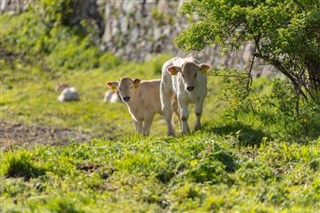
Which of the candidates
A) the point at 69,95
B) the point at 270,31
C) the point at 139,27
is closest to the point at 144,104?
the point at 270,31

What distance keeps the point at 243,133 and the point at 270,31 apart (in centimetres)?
174

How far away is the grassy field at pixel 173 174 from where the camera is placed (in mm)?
8820

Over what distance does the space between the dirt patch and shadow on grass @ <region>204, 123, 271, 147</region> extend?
293 inches

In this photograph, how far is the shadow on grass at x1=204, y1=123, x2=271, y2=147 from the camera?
12.0 m

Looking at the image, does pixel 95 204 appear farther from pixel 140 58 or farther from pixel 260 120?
pixel 140 58

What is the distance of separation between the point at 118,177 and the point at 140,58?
21382 mm

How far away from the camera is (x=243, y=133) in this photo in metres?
12.5

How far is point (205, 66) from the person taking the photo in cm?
1373

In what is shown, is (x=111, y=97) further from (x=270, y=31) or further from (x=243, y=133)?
(x=243, y=133)

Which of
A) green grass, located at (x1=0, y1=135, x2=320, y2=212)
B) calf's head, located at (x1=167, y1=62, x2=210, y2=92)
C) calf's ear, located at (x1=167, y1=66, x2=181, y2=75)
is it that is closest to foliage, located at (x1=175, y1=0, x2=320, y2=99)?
calf's head, located at (x1=167, y1=62, x2=210, y2=92)

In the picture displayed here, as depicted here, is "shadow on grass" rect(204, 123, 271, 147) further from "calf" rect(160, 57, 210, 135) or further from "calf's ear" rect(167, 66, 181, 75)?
"calf's ear" rect(167, 66, 181, 75)

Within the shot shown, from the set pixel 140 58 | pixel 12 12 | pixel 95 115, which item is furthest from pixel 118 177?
pixel 12 12

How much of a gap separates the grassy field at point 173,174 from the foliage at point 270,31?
1239mm

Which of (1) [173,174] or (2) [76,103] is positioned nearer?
(1) [173,174]
